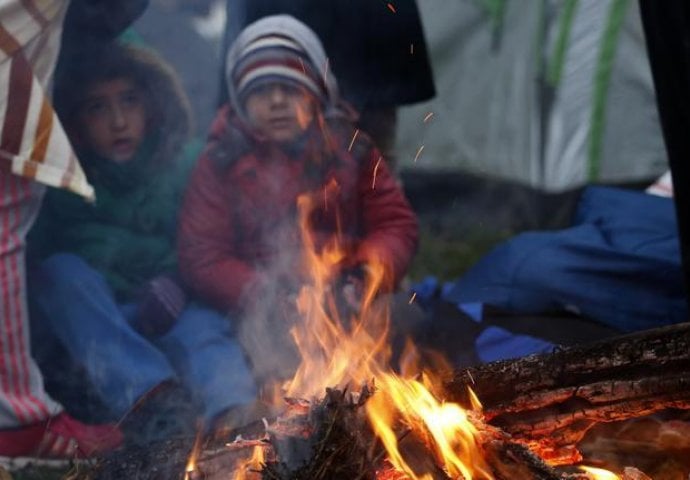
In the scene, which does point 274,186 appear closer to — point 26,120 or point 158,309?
point 158,309

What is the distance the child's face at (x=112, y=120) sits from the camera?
4.59 m

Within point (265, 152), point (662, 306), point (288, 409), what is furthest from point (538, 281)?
point (288, 409)

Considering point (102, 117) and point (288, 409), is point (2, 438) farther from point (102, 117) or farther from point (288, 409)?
point (288, 409)

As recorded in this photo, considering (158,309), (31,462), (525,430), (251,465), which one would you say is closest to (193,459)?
(251,465)

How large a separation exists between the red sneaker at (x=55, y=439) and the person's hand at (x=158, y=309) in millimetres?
512

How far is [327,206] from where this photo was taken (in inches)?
186

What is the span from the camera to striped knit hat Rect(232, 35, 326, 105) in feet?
14.8

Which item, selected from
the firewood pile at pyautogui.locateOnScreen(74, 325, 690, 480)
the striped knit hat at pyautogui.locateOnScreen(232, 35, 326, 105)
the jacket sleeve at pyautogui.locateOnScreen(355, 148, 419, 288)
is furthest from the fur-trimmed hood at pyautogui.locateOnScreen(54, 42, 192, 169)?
the firewood pile at pyautogui.locateOnScreen(74, 325, 690, 480)

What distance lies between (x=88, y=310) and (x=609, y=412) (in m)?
2.54

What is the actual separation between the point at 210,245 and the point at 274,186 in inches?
16.5

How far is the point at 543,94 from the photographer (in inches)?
251

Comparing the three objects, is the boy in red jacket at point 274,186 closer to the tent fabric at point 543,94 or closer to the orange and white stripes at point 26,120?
the orange and white stripes at point 26,120

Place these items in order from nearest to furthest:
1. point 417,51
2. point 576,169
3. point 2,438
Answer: point 2,438, point 417,51, point 576,169

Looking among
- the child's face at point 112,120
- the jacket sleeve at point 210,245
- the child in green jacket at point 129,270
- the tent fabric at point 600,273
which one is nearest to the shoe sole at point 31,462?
the child in green jacket at point 129,270
